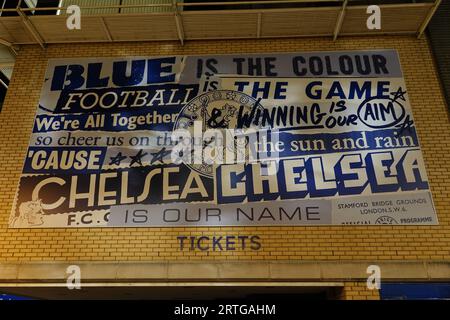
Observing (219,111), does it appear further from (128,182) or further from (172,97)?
(128,182)

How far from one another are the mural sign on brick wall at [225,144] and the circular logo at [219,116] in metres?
0.02

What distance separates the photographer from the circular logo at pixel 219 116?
858 centimetres

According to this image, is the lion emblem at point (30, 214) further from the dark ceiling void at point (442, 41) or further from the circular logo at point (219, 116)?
the dark ceiling void at point (442, 41)

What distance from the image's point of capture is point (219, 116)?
8.86 m

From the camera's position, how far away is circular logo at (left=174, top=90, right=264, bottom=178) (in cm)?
858

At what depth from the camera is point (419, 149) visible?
8.45 meters

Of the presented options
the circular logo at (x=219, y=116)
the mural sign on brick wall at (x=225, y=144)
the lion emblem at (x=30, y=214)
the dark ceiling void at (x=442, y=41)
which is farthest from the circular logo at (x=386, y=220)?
the lion emblem at (x=30, y=214)

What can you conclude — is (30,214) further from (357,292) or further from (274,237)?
(357,292)

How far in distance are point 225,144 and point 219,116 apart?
69 cm

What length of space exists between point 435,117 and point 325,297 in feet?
14.9

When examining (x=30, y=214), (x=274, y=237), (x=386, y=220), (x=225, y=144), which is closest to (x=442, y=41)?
(x=386, y=220)
